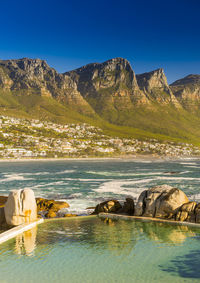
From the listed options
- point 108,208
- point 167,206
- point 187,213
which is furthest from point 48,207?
point 187,213

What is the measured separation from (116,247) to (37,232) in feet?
22.4

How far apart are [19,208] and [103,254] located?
32.4 feet

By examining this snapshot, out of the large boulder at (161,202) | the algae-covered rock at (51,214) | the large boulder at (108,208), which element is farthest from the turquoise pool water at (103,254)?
the algae-covered rock at (51,214)

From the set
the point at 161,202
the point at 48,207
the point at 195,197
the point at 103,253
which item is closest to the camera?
the point at 103,253

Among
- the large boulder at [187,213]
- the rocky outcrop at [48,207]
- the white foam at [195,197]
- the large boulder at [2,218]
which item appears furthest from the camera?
the white foam at [195,197]

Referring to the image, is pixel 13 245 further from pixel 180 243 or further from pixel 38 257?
pixel 180 243

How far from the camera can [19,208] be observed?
2306 centimetres

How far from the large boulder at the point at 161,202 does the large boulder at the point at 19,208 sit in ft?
33.1

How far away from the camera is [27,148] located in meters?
194

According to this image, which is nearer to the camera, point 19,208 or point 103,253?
point 103,253

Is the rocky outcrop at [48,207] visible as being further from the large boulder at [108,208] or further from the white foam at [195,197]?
the white foam at [195,197]

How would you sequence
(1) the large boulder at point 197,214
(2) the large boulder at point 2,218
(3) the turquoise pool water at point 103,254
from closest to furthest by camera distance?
(3) the turquoise pool water at point 103,254, (1) the large boulder at point 197,214, (2) the large boulder at point 2,218

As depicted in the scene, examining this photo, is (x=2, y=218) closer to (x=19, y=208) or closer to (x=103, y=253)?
(x=19, y=208)

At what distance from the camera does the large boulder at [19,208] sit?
2292cm
